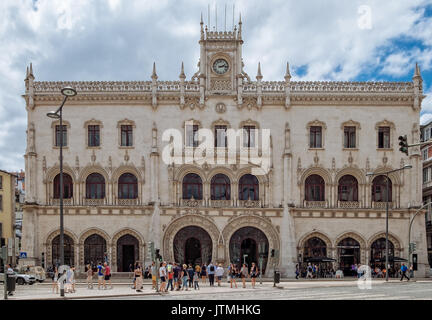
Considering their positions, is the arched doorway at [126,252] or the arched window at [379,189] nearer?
the arched doorway at [126,252]

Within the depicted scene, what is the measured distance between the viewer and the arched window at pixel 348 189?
46406 millimetres

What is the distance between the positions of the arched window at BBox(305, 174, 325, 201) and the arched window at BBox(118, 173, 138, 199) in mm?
14815

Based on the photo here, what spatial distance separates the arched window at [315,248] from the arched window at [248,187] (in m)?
5.91

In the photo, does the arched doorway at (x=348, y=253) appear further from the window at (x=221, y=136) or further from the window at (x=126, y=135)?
the window at (x=126, y=135)

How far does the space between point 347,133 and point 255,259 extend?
13582 mm

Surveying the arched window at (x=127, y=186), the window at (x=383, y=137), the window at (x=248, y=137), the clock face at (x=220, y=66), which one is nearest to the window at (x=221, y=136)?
the window at (x=248, y=137)

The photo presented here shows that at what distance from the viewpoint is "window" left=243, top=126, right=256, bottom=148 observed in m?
46.5

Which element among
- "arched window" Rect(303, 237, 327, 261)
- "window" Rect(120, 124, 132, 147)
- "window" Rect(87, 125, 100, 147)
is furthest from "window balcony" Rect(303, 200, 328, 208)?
"window" Rect(87, 125, 100, 147)

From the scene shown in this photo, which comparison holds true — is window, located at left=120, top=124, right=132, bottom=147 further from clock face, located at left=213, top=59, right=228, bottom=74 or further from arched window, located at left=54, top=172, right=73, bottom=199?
clock face, located at left=213, top=59, right=228, bottom=74

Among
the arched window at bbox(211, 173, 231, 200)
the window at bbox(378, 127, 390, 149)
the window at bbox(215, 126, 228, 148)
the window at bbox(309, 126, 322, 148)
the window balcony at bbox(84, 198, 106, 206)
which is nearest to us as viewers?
the window balcony at bbox(84, 198, 106, 206)

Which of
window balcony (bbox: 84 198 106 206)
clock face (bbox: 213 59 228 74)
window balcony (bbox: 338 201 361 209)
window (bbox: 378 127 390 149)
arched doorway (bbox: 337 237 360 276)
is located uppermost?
clock face (bbox: 213 59 228 74)

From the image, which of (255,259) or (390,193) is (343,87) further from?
(255,259)

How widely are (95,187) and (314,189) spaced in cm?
1895

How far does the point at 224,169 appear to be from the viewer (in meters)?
46.1
